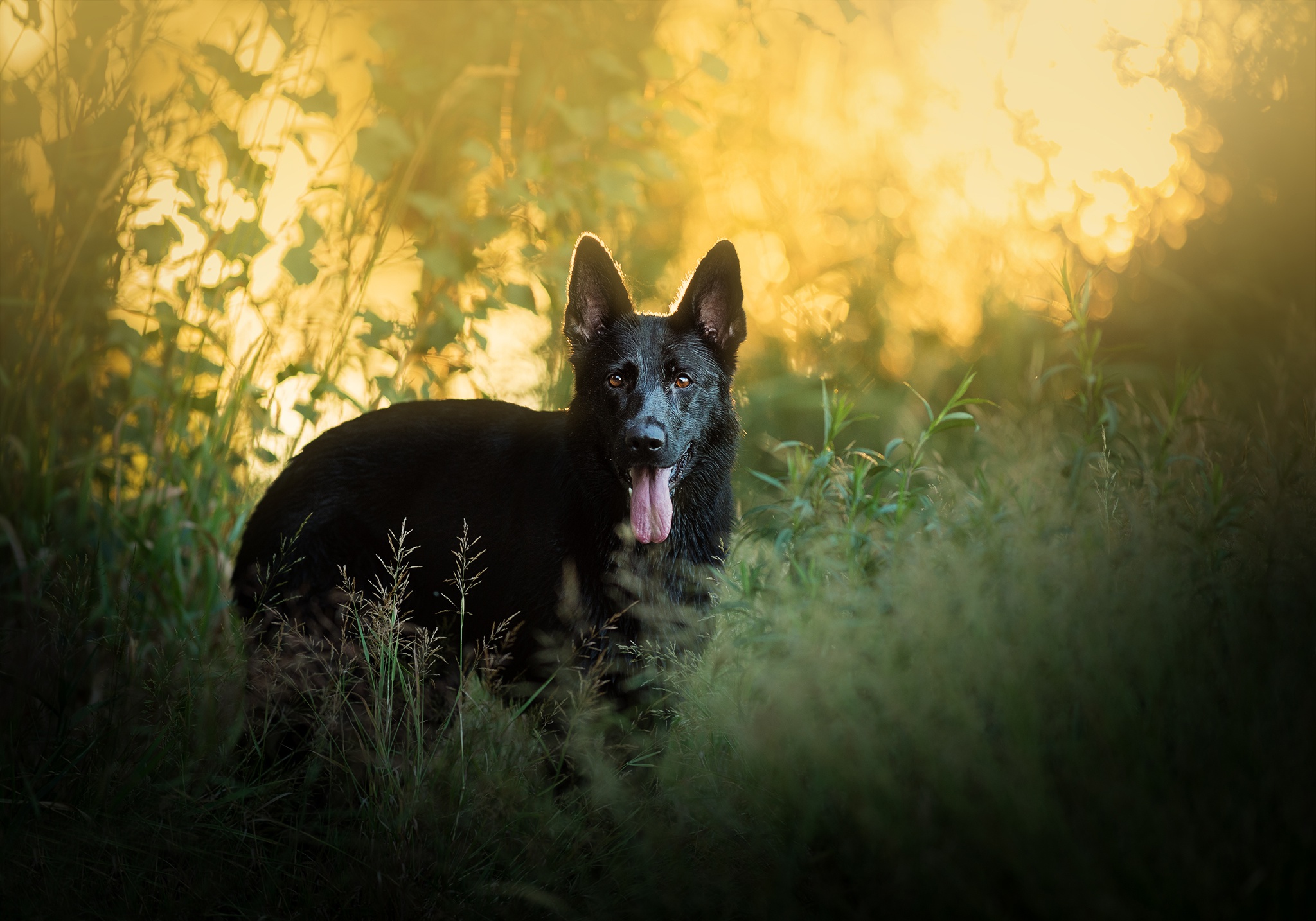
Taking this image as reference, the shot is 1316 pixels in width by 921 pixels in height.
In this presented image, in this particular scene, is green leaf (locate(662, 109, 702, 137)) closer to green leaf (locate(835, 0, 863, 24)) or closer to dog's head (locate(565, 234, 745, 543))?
green leaf (locate(835, 0, 863, 24))

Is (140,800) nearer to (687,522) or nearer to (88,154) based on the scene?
(687,522)

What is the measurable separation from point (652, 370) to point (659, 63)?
8.26 ft

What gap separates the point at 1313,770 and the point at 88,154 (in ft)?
13.2

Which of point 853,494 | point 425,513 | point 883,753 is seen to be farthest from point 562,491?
point 883,753

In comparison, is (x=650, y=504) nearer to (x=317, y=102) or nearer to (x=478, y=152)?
(x=317, y=102)

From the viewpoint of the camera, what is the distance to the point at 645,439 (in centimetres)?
288

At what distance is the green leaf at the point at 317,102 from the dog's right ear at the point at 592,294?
53.9 inches

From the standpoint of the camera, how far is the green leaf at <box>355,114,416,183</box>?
4.38 meters

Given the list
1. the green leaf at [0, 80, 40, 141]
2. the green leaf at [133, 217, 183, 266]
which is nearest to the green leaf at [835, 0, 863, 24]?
the green leaf at [133, 217, 183, 266]

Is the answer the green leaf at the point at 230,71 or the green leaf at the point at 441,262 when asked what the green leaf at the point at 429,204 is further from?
the green leaf at the point at 230,71

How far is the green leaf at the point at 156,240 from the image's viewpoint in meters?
3.49

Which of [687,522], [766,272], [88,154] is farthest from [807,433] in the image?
[88,154]

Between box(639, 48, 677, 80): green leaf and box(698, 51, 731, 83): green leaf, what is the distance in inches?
8.5

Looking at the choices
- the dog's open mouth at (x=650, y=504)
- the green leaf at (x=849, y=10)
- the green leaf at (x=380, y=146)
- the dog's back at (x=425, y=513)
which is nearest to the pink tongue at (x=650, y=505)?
the dog's open mouth at (x=650, y=504)
